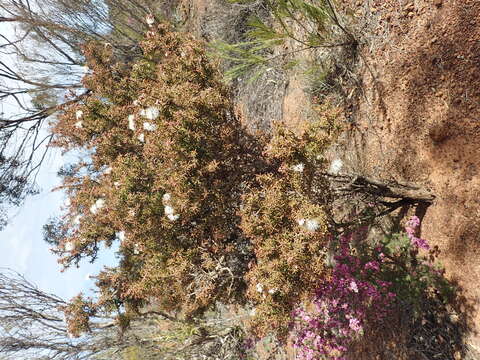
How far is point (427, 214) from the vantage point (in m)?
2.87

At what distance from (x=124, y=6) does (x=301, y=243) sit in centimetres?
544

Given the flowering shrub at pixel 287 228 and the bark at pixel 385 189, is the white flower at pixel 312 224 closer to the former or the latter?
the flowering shrub at pixel 287 228

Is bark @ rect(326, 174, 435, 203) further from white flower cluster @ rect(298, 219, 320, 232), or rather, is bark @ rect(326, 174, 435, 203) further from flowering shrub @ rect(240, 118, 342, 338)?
white flower cluster @ rect(298, 219, 320, 232)

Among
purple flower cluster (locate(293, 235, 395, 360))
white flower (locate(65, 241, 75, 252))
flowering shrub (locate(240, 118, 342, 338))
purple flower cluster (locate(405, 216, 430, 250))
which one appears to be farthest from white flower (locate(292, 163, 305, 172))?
white flower (locate(65, 241, 75, 252))

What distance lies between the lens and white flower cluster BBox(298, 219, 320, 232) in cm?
220

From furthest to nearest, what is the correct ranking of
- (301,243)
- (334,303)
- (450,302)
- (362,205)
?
(362,205), (334,303), (450,302), (301,243)

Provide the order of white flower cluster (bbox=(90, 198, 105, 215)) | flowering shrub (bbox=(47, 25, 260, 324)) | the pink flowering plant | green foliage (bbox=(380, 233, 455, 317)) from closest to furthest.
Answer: flowering shrub (bbox=(47, 25, 260, 324)) < green foliage (bbox=(380, 233, 455, 317)) < the pink flowering plant < white flower cluster (bbox=(90, 198, 105, 215))

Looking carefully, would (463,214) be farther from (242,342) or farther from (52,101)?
(52,101)

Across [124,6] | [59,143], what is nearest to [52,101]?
[124,6]

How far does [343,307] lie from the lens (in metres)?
3.16

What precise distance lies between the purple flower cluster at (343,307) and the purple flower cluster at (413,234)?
32 cm

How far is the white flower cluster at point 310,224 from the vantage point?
2.20 metres

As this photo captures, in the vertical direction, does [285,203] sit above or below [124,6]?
below

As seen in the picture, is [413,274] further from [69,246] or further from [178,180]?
[69,246]
